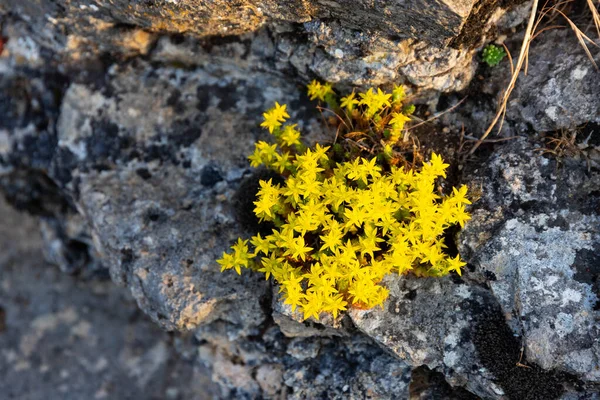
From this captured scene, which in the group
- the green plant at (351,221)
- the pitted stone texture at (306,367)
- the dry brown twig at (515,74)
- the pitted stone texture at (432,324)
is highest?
the dry brown twig at (515,74)

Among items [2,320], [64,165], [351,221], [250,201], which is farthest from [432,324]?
[2,320]

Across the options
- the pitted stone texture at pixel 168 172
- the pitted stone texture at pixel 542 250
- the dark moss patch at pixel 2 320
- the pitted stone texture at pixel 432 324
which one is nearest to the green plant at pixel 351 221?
the pitted stone texture at pixel 432 324

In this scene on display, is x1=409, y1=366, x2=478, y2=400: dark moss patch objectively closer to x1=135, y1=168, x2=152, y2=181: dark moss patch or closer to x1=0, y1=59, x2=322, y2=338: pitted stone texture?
x1=0, y1=59, x2=322, y2=338: pitted stone texture

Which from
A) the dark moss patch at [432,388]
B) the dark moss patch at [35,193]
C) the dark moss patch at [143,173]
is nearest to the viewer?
the dark moss patch at [432,388]

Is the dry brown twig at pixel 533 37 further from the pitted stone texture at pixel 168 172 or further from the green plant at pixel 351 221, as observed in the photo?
the pitted stone texture at pixel 168 172

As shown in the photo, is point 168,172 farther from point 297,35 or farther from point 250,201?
point 297,35

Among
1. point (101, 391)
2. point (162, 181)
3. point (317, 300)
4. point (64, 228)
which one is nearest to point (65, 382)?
point (101, 391)
